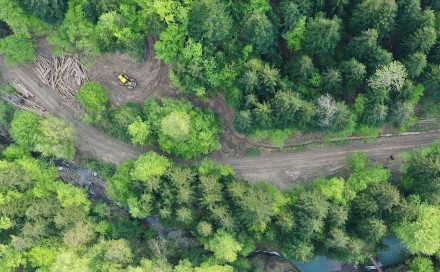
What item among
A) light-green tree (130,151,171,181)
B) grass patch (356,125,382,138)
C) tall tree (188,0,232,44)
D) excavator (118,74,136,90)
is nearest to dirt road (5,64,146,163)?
light-green tree (130,151,171,181)

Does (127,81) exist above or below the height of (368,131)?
below

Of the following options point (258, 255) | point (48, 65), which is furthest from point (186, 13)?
point (258, 255)

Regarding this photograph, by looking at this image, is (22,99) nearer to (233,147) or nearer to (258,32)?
(233,147)

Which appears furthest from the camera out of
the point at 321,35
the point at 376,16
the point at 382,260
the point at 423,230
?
the point at 382,260

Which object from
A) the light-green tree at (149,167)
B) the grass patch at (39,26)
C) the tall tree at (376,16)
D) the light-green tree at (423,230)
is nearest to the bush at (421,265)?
the light-green tree at (423,230)

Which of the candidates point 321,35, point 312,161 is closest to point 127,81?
point 321,35

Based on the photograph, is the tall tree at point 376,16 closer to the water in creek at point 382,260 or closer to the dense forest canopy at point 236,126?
the dense forest canopy at point 236,126
